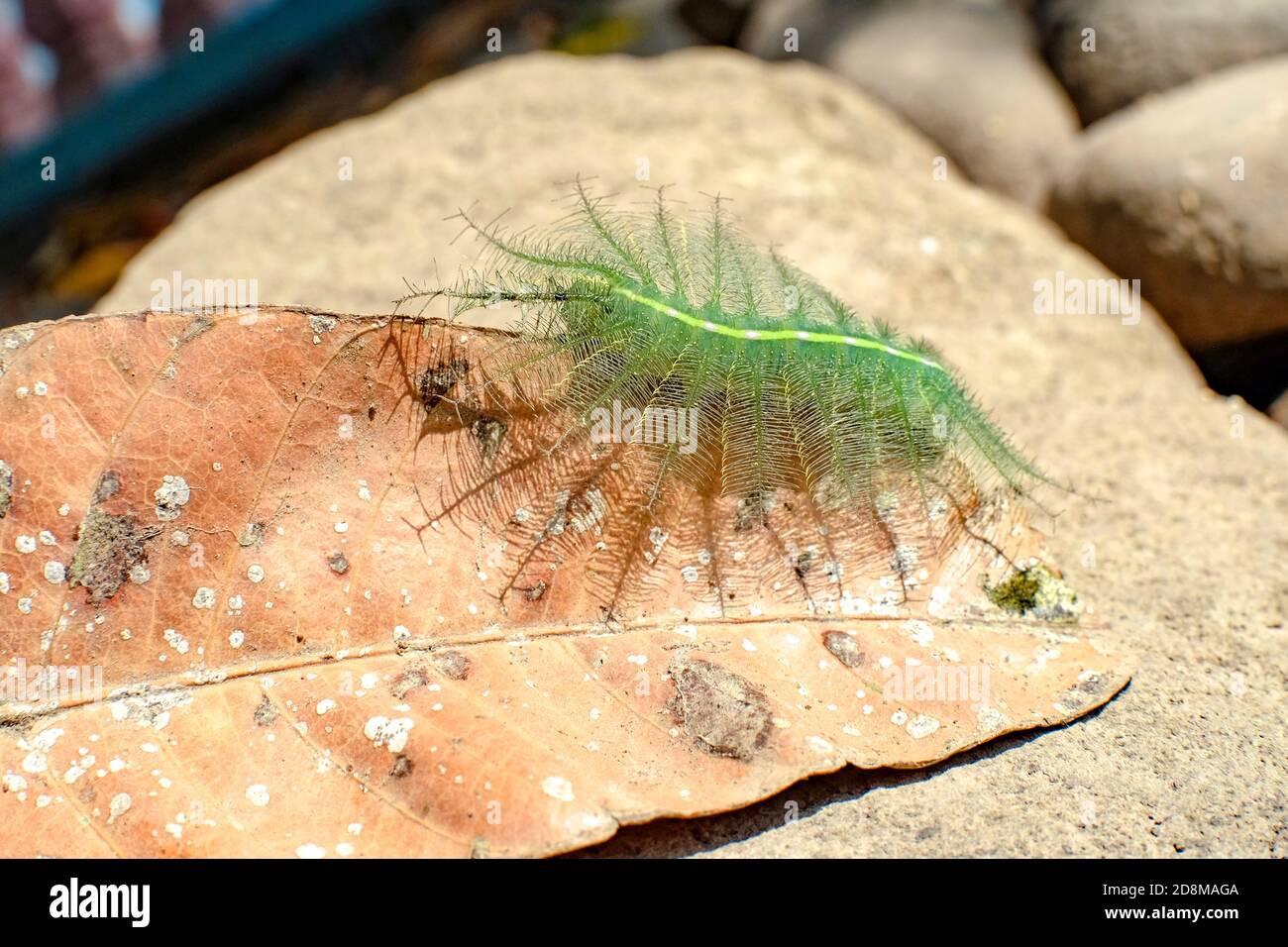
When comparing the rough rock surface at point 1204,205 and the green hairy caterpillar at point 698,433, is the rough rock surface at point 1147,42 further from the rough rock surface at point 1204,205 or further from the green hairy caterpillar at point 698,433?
the green hairy caterpillar at point 698,433

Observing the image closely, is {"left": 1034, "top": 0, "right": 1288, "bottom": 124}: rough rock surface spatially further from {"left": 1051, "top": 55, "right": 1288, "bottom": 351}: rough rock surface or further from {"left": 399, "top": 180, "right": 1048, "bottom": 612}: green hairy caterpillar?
{"left": 399, "top": 180, "right": 1048, "bottom": 612}: green hairy caterpillar

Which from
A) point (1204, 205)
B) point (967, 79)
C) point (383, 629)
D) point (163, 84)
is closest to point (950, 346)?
point (1204, 205)

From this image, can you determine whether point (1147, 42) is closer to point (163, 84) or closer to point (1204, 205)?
point (1204, 205)

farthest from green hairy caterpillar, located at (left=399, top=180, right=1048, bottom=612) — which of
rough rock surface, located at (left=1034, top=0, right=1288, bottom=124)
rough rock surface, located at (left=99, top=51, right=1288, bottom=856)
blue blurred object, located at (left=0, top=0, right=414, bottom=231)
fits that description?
blue blurred object, located at (left=0, top=0, right=414, bottom=231)

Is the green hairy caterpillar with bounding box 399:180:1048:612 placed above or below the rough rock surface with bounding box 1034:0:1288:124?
below

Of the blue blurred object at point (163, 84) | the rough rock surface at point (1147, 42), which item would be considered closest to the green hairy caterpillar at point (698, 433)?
the rough rock surface at point (1147, 42)

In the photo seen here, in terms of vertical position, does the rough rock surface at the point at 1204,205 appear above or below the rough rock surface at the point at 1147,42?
below
